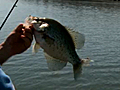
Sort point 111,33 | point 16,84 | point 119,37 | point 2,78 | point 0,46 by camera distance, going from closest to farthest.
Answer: point 2,78 < point 0,46 < point 16,84 < point 119,37 < point 111,33

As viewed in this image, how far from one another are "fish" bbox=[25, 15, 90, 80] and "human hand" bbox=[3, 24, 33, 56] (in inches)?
2.9

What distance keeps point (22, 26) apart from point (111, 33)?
15.9 meters

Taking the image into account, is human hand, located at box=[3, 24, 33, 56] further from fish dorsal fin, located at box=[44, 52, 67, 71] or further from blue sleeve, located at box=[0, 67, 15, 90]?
blue sleeve, located at box=[0, 67, 15, 90]

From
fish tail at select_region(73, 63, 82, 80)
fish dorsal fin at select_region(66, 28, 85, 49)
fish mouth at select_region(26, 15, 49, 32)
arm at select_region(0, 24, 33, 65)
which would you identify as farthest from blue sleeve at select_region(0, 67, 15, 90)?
fish dorsal fin at select_region(66, 28, 85, 49)

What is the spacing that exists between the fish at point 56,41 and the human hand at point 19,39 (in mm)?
74

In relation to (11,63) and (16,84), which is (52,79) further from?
(11,63)

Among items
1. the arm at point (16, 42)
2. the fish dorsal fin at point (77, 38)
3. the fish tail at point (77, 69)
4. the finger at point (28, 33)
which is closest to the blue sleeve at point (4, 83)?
the arm at point (16, 42)

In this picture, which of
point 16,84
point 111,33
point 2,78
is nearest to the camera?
point 2,78

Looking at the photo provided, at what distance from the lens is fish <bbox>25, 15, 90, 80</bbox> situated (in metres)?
2.19

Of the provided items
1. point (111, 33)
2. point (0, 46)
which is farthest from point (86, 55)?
point (0, 46)

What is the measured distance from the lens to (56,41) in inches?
88.4

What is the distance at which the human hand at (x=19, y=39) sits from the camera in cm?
226

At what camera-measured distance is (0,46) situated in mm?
2516

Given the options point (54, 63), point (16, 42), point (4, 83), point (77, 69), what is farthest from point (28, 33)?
point (77, 69)
